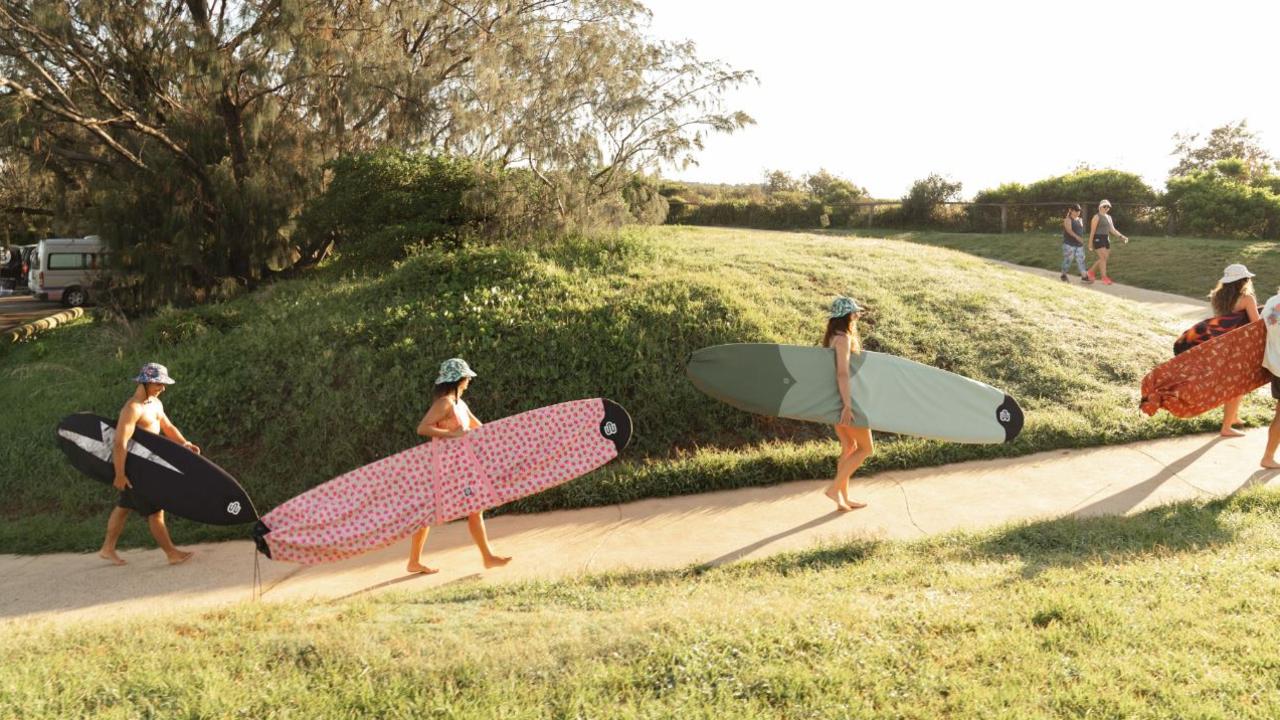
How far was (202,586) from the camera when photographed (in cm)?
582

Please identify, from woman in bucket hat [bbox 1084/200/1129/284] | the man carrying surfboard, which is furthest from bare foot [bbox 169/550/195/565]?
woman in bucket hat [bbox 1084/200/1129/284]

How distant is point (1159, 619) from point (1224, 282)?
4.76 m

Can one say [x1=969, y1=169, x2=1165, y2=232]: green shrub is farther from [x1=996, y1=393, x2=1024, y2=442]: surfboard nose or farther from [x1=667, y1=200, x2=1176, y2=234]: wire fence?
[x1=996, y1=393, x2=1024, y2=442]: surfboard nose

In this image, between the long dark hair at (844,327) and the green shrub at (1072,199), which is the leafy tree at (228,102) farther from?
the green shrub at (1072,199)

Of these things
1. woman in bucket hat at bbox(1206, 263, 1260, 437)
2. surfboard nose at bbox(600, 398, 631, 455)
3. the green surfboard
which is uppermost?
woman in bucket hat at bbox(1206, 263, 1260, 437)

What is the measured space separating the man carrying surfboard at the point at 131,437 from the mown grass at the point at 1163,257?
52.3 ft

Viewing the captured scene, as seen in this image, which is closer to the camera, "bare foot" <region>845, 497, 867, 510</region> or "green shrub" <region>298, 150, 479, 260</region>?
"bare foot" <region>845, 497, 867, 510</region>

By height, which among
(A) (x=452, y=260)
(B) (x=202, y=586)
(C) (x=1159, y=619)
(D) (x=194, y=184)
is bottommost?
(B) (x=202, y=586)

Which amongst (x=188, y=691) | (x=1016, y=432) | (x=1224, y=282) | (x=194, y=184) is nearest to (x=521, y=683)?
(x=188, y=691)

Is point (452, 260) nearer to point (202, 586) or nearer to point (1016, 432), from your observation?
point (202, 586)

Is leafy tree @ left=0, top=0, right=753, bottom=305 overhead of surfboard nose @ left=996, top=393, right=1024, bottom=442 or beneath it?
overhead

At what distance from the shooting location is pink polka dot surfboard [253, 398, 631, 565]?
545cm

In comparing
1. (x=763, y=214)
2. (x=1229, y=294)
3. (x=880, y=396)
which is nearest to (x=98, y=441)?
(x=880, y=396)

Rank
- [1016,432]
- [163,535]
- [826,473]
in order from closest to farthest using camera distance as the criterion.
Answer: [163,535], [1016,432], [826,473]
